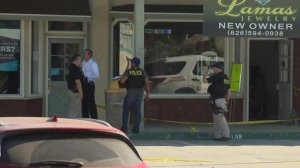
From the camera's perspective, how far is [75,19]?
15.1 m

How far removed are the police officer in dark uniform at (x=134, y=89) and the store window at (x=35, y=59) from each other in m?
3.24

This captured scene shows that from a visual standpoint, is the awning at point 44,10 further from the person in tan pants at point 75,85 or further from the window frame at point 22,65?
the person in tan pants at point 75,85

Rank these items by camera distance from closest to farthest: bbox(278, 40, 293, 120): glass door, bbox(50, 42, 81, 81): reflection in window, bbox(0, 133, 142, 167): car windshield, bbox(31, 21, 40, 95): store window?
bbox(0, 133, 142, 167): car windshield, bbox(31, 21, 40, 95): store window, bbox(50, 42, 81, 81): reflection in window, bbox(278, 40, 293, 120): glass door

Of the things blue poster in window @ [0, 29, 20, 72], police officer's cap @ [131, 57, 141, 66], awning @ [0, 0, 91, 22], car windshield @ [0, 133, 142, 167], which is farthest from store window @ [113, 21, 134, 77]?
car windshield @ [0, 133, 142, 167]

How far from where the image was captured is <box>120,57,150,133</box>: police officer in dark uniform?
526 inches

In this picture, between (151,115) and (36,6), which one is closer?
(36,6)

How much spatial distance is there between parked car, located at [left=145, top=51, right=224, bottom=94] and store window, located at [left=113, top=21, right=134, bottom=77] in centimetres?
65

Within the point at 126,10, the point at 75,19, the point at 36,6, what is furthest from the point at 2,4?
the point at 126,10

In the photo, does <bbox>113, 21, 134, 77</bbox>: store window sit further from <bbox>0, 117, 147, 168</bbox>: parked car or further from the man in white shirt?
<bbox>0, 117, 147, 168</bbox>: parked car

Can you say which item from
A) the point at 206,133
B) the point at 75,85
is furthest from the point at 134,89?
the point at 206,133

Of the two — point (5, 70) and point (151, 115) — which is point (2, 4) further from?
→ point (151, 115)

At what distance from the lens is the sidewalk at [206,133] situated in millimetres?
13625

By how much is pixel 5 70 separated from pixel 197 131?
523cm

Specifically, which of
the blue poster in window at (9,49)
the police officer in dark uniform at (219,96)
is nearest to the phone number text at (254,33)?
the police officer in dark uniform at (219,96)
